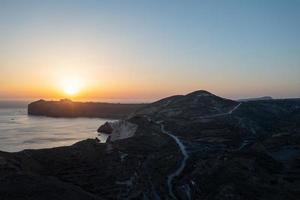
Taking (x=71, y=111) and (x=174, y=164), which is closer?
(x=174, y=164)

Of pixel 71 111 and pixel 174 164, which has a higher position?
pixel 71 111

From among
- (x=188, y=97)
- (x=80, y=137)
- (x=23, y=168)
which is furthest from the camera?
(x=80, y=137)

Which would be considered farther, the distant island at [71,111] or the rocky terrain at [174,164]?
the distant island at [71,111]

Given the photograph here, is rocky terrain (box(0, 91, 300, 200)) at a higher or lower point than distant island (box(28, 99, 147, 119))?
lower

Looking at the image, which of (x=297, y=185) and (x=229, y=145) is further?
(x=229, y=145)

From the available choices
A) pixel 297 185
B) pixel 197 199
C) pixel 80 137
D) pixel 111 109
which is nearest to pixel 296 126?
pixel 297 185

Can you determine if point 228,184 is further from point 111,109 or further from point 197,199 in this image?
point 111,109

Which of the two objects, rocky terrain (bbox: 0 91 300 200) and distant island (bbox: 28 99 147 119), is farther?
distant island (bbox: 28 99 147 119)

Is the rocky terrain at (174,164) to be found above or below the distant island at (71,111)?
below
